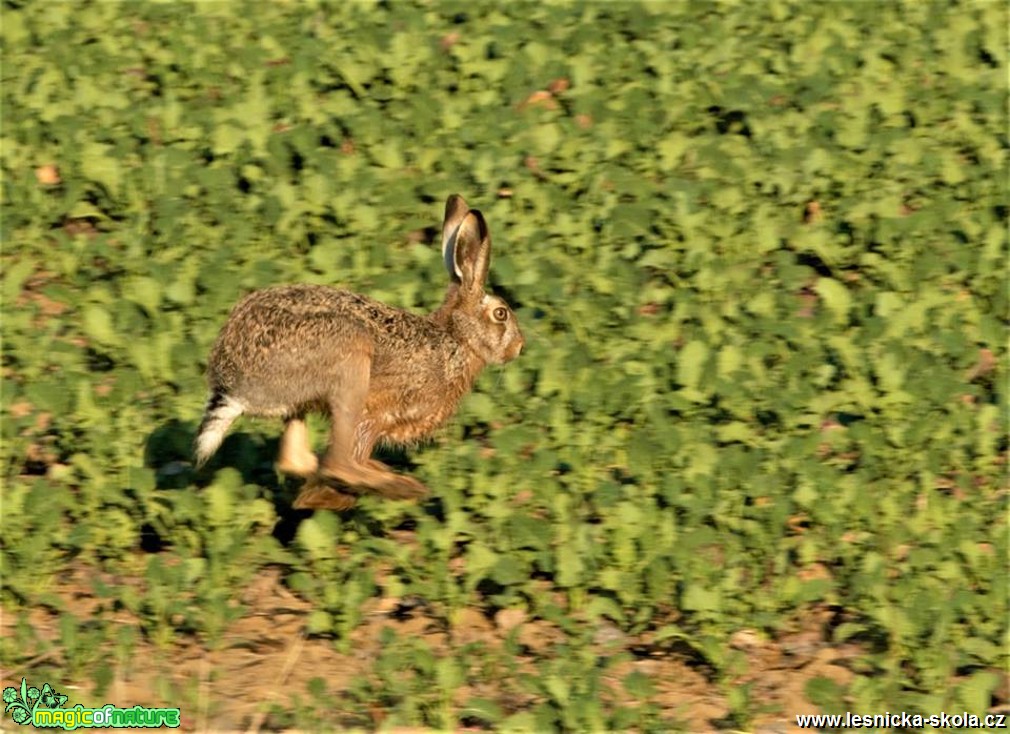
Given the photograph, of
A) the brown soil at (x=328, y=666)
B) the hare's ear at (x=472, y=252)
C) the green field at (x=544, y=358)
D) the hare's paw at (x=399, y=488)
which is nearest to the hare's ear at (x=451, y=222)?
the hare's ear at (x=472, y=252)

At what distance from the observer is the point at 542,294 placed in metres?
8.33

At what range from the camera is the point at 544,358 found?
7.71 m

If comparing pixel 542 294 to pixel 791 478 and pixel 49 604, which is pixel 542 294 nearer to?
pixel 791 478

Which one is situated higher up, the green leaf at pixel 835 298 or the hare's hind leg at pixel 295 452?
the green leaf at pixel 835 298

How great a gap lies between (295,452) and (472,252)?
1.08 meters

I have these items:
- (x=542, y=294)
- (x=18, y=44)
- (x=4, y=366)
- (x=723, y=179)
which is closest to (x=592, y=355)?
(x=542, y=294)

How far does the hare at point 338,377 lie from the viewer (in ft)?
21.4

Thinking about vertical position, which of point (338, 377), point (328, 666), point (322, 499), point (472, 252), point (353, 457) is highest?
point (472, 252)

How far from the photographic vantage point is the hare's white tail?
6676 mm

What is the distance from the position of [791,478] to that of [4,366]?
3.47 metres

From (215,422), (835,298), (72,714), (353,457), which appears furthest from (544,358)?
(72,714)

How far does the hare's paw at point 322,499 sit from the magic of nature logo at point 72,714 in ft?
3.74

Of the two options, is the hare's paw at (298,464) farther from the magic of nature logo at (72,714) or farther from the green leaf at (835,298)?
the green leaf at (835,298)

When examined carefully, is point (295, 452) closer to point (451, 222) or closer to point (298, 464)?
point (298, 464)
